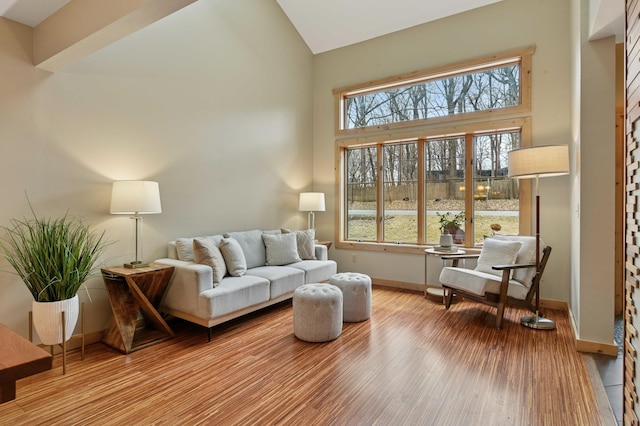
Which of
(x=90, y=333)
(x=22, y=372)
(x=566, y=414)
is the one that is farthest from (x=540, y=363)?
(x=90, y=333)

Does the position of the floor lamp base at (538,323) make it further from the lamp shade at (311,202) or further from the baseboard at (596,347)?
the lamp shade at (311,202)

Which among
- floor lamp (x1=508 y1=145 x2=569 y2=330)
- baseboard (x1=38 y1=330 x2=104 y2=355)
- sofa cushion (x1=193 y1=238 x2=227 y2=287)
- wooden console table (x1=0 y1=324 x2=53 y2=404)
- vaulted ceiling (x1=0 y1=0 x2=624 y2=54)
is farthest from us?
vaulted ceiling (x1=0 y1=0 x2=624 y2=54)

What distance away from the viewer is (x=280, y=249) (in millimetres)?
4465

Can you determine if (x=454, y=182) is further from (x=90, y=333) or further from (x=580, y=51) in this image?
(x=90, y=333)

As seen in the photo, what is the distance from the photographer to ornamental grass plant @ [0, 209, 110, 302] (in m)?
2.56

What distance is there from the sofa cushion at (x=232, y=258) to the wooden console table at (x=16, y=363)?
2.59 meters

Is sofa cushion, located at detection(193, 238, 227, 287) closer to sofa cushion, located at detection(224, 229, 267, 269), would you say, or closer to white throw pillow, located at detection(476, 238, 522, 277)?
sofa cushion, located at detection(224, 229, 267, 269)

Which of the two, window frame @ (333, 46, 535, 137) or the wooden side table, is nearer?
the wooden side table

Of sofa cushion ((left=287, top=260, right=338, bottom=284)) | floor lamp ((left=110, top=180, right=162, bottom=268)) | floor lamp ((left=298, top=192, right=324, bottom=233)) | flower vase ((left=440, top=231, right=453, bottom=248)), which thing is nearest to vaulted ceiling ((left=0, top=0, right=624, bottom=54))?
floor lamp ((left=298, top=192, right=324, bottom=233))

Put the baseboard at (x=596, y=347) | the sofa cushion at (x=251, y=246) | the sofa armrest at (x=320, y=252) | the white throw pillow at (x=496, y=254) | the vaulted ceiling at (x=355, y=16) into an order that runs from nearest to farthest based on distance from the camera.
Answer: the baseboard at (x=596, y=347), the white throw pillow at (x=496, y=254), the sofa cushion at (x=251, y=246), the vaulted ceiling at (x=355, y=16), the sofa armrest at (x=320, y=252)

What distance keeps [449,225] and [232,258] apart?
2.84m

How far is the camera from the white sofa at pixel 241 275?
125 inches

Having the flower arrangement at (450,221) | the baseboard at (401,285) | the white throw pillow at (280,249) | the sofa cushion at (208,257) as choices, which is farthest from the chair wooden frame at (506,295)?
the sofa cushion at (208,257)

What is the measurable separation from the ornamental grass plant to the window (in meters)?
3.81
